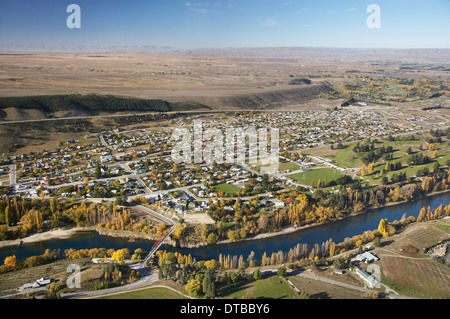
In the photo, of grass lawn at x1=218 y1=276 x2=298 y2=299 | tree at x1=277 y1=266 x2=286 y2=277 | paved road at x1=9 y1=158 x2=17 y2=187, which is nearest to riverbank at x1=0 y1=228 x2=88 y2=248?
paved road at x1=9 y1=158 x2=17 y2=187

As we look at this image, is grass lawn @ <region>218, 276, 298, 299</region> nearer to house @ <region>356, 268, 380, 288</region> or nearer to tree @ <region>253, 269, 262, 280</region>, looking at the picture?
tree @ <region>253, 269, 262, 280</region>

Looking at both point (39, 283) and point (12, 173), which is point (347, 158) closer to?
point (39, 283)

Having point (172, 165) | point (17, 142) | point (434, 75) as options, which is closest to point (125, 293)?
point (172, 165)

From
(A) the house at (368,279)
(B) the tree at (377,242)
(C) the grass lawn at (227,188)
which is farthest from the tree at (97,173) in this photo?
(B) the tree at (377,242)

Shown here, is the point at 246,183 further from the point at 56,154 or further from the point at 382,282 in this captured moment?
the point at 56,154

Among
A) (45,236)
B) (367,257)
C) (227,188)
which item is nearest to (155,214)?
(227,188)
